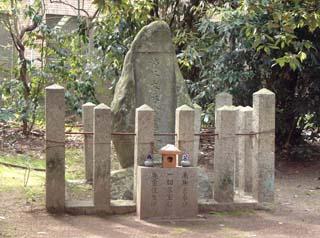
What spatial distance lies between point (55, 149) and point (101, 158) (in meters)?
0.54

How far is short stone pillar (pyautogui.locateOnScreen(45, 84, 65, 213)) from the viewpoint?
6.64 meters

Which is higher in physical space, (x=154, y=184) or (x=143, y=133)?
(x=143, y=133)

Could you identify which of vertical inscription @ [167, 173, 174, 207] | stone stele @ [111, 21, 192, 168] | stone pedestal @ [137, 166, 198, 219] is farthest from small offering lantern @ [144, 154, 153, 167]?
stone stele @ [111, 21, 192, 168]

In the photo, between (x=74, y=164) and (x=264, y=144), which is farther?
(x=74, y=164)

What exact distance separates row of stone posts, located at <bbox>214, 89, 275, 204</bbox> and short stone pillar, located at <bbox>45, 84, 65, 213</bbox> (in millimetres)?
1867

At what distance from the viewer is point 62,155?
22.0ft

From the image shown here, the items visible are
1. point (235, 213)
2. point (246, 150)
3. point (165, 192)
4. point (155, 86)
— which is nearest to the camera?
point (165, 192)

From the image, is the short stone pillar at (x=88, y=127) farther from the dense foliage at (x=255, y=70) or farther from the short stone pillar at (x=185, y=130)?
the dense foliage at (x=255, y=70)

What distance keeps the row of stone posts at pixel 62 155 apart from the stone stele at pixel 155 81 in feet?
3.61

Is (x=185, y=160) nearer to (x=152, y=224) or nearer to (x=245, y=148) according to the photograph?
(x=152, y=224)

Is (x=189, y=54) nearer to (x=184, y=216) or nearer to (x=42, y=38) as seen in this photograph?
(x=42, y=38)

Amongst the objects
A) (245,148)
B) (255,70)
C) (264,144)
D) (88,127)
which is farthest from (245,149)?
(255,70)

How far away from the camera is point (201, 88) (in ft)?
38.5

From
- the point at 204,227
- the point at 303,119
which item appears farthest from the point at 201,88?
the point at 204,227
